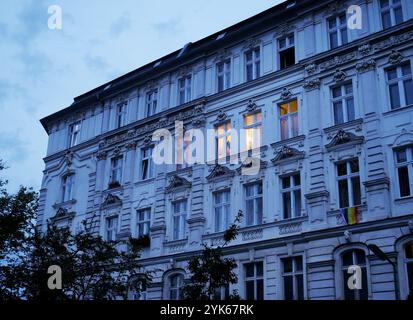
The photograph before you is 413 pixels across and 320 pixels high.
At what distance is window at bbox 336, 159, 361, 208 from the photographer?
23.8 m

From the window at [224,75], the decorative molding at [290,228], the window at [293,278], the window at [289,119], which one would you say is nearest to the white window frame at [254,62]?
the window at [224,75]

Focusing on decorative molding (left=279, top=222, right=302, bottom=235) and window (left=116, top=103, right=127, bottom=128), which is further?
window (left=116, top=103, right=127, bottom=128)

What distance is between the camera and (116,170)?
34.9 m

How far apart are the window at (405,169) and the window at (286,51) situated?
7.96 metres

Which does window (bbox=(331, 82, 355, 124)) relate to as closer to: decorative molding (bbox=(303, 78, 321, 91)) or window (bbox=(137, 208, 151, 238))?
decorative molding (bbox=(303, 78, 321, 91))

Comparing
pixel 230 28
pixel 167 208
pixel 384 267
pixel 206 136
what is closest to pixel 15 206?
pixel 167 208

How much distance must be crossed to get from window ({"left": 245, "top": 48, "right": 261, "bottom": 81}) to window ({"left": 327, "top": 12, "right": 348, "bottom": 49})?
4183 millimetres

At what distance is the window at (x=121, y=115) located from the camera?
3594cm

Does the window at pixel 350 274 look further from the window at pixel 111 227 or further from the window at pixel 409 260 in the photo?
the window at pixel 111 227

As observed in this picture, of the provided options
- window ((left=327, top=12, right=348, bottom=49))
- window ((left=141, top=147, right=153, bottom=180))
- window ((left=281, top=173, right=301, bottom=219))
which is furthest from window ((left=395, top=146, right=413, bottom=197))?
window ((left=141, top=147, right=153, bottom=180))

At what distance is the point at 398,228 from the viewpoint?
22.1 m

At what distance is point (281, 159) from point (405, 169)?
19.0ft

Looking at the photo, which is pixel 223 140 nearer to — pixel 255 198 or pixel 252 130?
pixel 252 130

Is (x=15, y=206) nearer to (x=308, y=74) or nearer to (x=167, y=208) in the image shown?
(x=167, y=208)
